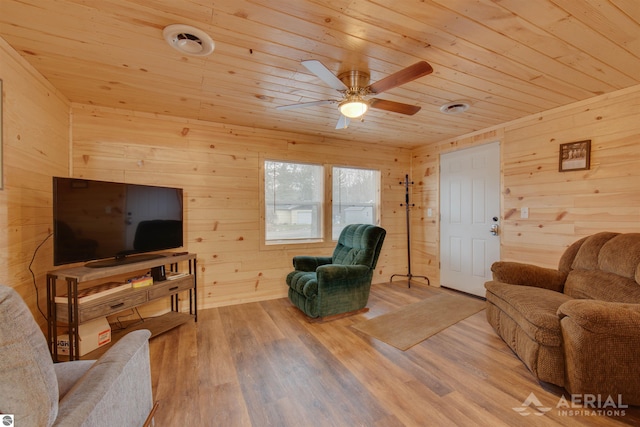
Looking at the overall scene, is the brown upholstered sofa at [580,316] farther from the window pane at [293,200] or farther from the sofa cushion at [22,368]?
the sofa cushion at [22,368]

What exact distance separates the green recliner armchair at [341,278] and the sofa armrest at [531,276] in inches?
47.5

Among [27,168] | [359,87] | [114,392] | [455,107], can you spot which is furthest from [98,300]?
[455,107]

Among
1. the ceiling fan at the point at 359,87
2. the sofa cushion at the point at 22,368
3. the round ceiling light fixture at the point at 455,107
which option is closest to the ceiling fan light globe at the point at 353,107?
the ceiling fan at the point at 359,87

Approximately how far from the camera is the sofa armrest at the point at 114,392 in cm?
87

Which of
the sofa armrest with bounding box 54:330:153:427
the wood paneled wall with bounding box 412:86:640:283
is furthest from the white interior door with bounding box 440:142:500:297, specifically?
the sofa armrest with bounding box 54:330:153:427

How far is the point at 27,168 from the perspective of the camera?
2020 mm

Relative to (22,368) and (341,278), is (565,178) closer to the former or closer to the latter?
(341,278)

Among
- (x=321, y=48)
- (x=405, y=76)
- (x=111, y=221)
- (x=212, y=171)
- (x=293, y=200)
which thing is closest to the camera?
(x=405, y=76)

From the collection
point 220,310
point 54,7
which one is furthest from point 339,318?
point 54,7

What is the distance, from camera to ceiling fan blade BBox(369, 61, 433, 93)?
1.60 metres

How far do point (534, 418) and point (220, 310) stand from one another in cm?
295

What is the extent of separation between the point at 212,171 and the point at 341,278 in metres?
2.00

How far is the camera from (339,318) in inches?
119

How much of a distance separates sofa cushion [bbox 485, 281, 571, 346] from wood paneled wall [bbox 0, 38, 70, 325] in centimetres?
349
